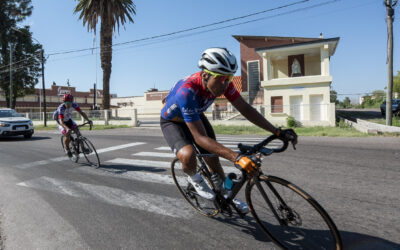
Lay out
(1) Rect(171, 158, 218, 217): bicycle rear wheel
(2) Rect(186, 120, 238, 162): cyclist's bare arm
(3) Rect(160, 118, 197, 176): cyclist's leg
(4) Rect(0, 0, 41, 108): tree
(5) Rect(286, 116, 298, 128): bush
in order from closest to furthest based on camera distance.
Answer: (2) Rect(186, 120, 238, 162): cyclist's bare arm → (3) Rect(160, 118, 197, 176): cyclist's leg → (1) Rect(171, 158, 218, 217): bicycle rear wheel → (5) Rect(286, 116, 298, 128): bush → (4) Rect(0, 0, 41, 108): tree

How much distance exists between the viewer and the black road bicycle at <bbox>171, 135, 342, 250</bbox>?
2.11 metres

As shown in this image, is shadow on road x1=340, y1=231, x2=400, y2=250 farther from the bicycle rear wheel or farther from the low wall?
the low wall

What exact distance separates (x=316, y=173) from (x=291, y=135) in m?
3.24

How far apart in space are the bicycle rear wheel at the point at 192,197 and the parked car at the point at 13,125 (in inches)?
520

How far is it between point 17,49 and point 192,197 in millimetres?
44787

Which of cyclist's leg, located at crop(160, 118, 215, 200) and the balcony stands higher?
the balcony

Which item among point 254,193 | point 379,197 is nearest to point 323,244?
point 254,193

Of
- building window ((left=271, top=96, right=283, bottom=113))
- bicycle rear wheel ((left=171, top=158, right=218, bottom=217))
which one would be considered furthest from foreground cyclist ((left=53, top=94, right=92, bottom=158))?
building window ((left=271, top=96, right=283, bottom=113))

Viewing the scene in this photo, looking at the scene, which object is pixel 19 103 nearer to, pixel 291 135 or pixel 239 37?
pixel 239 37

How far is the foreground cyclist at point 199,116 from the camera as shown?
8.38ft

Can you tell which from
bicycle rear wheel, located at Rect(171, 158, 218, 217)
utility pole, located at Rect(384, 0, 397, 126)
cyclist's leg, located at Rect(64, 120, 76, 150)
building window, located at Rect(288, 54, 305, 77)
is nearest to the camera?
bicycle rear wheel, located at Rect(171, 158, 218, 217)

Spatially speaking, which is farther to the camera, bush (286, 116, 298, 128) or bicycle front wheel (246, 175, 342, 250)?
bush (286, 116, 298, 128)

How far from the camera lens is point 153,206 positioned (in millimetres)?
3785

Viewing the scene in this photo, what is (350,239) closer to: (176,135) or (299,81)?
(176,135)
